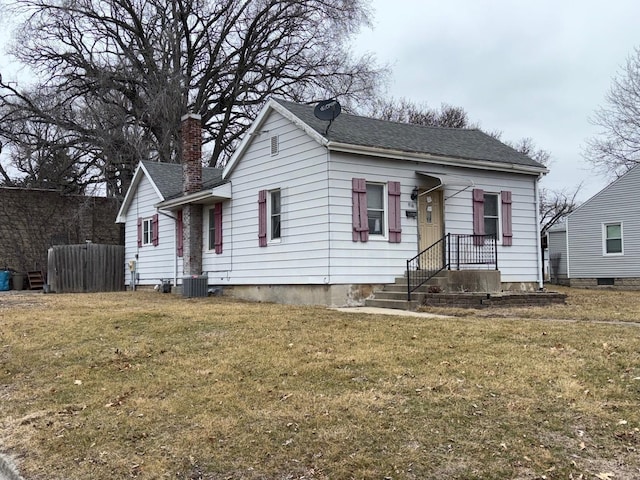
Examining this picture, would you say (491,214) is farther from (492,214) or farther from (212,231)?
(212,231)

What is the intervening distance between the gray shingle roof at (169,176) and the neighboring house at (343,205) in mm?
2094

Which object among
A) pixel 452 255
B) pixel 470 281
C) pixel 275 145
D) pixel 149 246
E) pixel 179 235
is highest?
pixel 275 145

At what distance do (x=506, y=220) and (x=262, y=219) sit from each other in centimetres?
616

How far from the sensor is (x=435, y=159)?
13953 mm

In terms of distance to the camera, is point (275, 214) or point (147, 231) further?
point (147, 231)

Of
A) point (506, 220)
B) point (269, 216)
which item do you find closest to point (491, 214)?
point (506, 220)

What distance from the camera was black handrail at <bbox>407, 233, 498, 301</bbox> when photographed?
13297 millimetres

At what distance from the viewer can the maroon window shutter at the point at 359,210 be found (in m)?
12.9

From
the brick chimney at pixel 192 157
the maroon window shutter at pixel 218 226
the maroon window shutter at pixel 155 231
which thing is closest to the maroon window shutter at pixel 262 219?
the maroon window shutter at pixel 218 226

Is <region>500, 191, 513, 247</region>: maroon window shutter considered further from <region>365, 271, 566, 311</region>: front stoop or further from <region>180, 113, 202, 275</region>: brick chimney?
<region>180, 113, 202, 275</region>: brick chimney

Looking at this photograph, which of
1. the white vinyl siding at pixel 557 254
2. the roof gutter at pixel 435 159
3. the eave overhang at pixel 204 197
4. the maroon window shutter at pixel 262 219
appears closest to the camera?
the roof gutter at pixel 435 159

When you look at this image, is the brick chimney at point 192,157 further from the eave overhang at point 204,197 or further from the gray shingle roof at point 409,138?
the gray shingle roof at point 409,138

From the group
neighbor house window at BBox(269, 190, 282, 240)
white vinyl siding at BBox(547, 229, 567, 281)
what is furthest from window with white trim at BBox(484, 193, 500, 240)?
white vinyl siding at BBox(547, 229, 567, 281)

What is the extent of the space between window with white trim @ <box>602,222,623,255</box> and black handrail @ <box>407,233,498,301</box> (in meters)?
12.8
